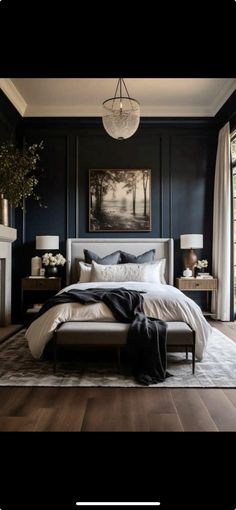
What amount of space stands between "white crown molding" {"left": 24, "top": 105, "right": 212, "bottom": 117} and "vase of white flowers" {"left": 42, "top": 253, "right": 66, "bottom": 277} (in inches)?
90.6

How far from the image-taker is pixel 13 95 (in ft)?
18.9

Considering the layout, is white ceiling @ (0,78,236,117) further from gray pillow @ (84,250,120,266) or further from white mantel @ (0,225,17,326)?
gray pillow @ (84,250,120,266)

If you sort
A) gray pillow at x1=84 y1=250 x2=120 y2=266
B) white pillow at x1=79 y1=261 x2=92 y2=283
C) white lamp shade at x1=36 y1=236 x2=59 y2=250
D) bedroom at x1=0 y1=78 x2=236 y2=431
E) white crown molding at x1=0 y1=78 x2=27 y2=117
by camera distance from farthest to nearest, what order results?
1. bedroom at x1=0 y1=78 x2=236 y2=431
2. white lamp shade at x1=36 y1=236 x2=59 y2=250
3. gray pillow at x1=84 y1=250 x2=120 y2=266
4. white pillow at x1=79 y1=261 x2=92 y2=283
5. white crown molding at x1=0 y1=78 x2=27 y2=117

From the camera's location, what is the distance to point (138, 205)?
6.55 m

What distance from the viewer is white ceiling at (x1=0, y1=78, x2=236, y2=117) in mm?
Result: 5410

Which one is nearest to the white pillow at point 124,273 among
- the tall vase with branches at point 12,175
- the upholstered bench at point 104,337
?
the tall vase with branches at point 12,175

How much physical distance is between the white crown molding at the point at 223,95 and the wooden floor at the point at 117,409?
163 inches

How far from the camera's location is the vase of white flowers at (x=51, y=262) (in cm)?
614

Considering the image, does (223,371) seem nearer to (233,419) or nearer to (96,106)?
(233,419)

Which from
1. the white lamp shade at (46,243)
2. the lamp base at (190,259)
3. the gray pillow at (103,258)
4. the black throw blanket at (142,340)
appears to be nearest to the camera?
the black throw blanket at (142,340)

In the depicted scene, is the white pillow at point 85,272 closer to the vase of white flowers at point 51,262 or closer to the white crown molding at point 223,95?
the vase of white flowers at point 51,262

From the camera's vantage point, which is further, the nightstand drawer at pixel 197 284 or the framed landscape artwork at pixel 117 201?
the framed landscape artwork at pixel 117 201

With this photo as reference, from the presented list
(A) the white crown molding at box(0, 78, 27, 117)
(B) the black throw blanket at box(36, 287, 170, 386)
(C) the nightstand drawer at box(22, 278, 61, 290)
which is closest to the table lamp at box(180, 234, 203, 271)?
(C) the nightstand drawer at box(22, 278, 61, 290)
